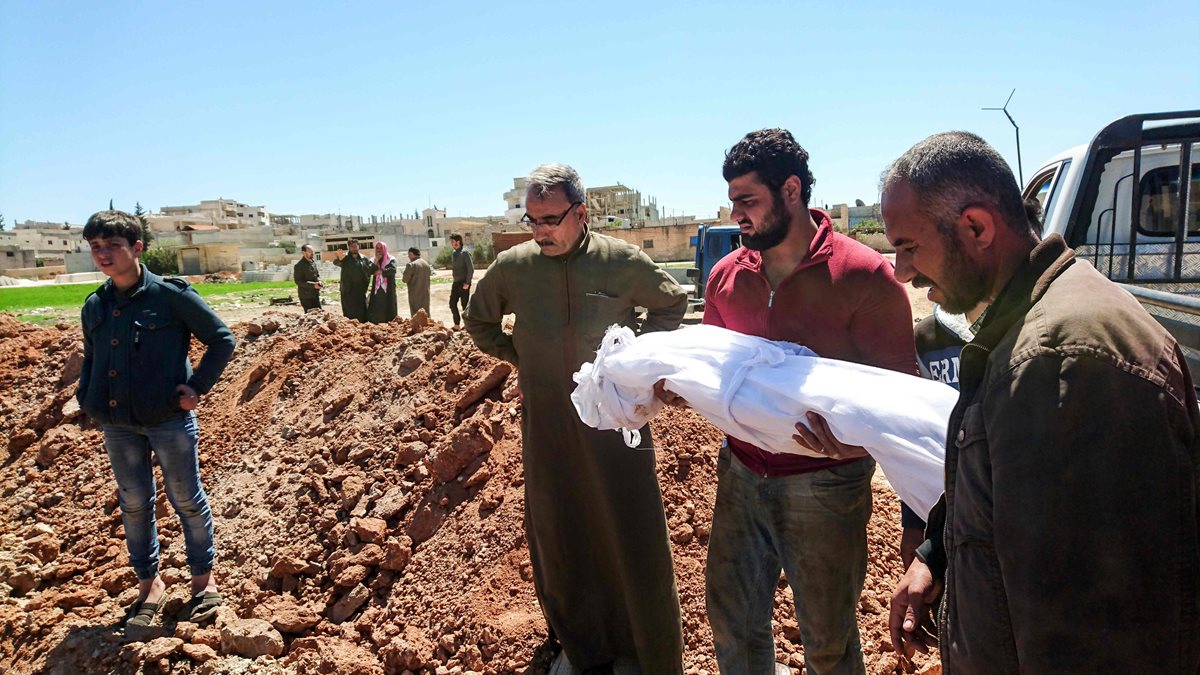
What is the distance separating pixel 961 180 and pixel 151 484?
4.01 metres

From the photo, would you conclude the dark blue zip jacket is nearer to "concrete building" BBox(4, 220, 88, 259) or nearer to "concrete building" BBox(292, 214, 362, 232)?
"concrete building" BBox(4, 220, 88, 259)

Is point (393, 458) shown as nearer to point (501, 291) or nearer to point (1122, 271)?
point (501, 291)

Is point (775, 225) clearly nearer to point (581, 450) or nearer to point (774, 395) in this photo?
point (774, 395)

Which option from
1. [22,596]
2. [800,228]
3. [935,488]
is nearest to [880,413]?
[935,488]

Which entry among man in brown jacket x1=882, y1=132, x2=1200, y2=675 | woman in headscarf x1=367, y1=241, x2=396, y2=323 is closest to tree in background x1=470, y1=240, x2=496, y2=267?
woman in headscarf x1=367, y1=241, x2=396, y2=323

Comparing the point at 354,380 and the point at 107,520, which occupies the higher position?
the point at 354,380

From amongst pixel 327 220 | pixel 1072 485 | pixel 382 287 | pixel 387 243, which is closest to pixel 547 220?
pixel 1072 485

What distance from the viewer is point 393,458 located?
15.2 feet

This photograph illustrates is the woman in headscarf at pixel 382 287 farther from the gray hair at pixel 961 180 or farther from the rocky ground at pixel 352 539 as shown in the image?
the gray hair at pixel 961 180

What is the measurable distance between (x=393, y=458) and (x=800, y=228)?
331 cm

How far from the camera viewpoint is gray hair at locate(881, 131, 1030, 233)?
4.07 ft

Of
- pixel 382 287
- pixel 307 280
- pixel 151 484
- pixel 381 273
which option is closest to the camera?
pixel 151 484

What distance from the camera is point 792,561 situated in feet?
7.18

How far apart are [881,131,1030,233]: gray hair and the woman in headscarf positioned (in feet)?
31.6
